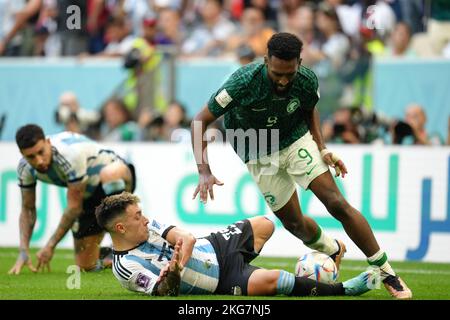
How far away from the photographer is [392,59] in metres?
15.1

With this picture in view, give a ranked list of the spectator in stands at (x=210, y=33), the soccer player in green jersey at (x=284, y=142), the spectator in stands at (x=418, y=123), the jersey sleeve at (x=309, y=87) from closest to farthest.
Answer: the soccer player in green jersey at (x=284, y=142)
the jersey sleeve at (x=309, y=87)
the spectator in stands at (x=418, y=123)
the spectator in stands at (x=210, y=33)

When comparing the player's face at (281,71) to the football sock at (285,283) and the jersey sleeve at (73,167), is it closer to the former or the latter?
the football sock at (285,283)

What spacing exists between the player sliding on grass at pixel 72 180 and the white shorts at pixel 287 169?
2.62 m

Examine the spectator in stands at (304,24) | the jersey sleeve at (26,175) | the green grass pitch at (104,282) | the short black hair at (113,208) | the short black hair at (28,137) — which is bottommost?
the green grass pitch at (104,282)

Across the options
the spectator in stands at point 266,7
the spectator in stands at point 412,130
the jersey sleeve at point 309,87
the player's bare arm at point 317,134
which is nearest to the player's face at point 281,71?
the jersey sleeve at point 309,87

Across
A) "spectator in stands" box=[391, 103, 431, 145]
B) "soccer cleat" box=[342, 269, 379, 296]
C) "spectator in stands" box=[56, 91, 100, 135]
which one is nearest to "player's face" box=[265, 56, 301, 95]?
"soccer cleat" box=[342, 269, 379, 296]

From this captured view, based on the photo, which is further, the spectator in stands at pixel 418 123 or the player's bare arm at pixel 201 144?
the spectator in stands at pixel 418 123

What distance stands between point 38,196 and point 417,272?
5.84 metres

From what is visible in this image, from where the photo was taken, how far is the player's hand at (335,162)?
8844 millimetres

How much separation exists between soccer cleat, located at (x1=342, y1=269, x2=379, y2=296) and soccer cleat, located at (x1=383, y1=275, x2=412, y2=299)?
0.17m

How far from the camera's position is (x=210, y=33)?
17.8 meters

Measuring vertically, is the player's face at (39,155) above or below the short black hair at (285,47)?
below
